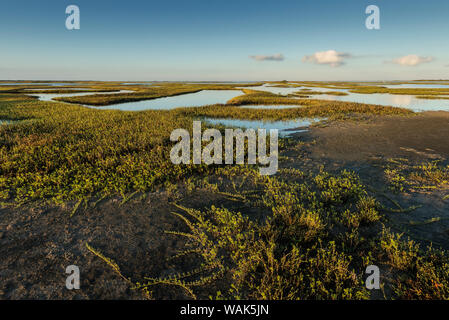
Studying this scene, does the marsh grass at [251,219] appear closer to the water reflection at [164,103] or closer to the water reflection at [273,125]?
the water reflection at [273,125]

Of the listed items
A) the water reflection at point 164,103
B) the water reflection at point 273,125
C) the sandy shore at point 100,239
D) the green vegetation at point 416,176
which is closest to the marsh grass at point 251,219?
the green vegetation at point 416,176

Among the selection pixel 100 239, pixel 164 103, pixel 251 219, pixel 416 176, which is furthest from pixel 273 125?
pixel 164 103

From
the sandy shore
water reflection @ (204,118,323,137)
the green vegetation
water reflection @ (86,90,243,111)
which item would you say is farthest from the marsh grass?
water reflection @ (86,90,243,111)

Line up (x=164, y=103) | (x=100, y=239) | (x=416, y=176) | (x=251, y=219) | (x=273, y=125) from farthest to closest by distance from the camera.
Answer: (x=164, y=103)
(x=273, y=125)
(x=416, y=176)
(x=251, y=219)
(x=100, y=239)

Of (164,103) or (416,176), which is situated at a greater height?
(164,103)

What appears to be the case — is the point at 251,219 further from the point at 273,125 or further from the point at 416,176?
the point at 273,125

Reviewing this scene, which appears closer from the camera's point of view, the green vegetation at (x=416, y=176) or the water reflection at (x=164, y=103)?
the green vegetation at (x=416, y=176)

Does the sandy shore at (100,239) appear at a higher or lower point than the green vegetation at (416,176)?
lower

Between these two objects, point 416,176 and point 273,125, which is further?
point 273,125

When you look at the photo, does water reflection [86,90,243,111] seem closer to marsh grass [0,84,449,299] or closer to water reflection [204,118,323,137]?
water reflection [204,118,323,137]

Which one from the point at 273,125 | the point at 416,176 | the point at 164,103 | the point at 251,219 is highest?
the point at 164,103

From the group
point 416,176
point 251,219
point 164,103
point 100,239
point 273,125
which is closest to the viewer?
point 100,239

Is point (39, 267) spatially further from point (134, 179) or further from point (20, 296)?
point (134, 179)
